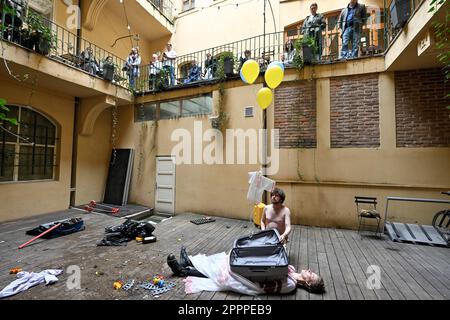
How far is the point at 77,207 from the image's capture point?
23.3 feet

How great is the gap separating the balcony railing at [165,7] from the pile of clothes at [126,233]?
9.21m

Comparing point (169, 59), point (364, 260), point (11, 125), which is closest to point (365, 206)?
point (364, 260)

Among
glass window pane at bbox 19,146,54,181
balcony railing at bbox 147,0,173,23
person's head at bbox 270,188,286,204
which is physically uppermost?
balcony railing at bbox 147,0,173,23

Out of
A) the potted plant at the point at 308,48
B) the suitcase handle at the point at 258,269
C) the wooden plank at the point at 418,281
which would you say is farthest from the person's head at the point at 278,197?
the potted plant at the point at 308,48

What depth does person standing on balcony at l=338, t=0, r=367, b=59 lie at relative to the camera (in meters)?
5.43

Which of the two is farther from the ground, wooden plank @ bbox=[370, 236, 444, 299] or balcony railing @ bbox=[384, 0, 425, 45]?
balcony railing @ bbox=[384, 0, 425, 45]

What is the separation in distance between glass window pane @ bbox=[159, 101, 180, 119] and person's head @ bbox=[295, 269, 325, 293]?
5.93 m

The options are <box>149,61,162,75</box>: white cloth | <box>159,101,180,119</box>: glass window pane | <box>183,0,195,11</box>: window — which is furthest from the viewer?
<box>183,0,195,11</box>: window

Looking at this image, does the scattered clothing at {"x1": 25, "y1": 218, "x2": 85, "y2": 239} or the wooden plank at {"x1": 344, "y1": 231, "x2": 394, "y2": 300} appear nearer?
the wooden plank at {"x1": 344, "y1": 231, "x2": 394, "y2": 300}

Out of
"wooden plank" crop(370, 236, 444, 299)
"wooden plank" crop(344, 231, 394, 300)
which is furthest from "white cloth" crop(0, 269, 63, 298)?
"wooden plank" crop(370, 236, 444, 299)

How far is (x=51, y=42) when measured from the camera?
17.2 ft

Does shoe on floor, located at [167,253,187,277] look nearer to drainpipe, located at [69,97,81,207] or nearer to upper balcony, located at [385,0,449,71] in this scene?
upper balcony, located at [385,0,449,71]
